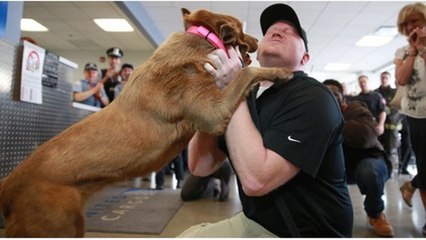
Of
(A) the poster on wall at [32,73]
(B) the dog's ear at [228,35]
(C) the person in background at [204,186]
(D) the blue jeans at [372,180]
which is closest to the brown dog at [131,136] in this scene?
(B) the dog's ear at [228,35]

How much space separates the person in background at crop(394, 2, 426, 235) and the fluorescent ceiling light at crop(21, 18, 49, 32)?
856 cm

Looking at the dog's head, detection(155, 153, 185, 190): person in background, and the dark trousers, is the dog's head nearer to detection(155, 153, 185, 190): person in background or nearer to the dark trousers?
detection(155, 153, 185, 190): person in background

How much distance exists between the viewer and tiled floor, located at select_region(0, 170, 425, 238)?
3.18 metres

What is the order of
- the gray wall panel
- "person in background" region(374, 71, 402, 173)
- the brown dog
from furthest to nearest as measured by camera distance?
"person in background" region(374, 71, 402, 173)
the gray wall panel
the brown dog

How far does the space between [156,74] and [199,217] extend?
2525 millimetres

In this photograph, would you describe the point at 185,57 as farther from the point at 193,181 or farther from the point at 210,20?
the point at 193,181

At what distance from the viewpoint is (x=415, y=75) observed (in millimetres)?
2654

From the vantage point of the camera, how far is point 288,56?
145 cm

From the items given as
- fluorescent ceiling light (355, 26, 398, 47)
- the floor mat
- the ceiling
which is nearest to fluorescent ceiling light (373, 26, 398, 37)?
fluorescent ceiling light (355, 26, 398, 47)

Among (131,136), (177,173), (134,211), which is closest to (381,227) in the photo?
(134,211)

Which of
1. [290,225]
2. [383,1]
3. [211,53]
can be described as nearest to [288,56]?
[211,53]

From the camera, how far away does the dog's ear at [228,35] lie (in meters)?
1.42

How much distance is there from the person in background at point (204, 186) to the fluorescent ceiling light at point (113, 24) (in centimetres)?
484

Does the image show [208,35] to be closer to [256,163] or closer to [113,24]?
[256,163]
